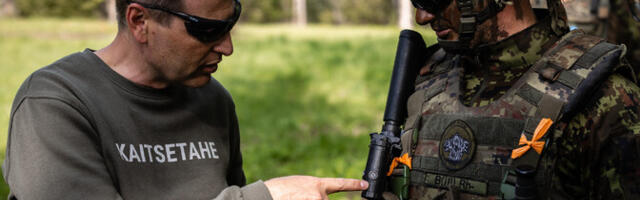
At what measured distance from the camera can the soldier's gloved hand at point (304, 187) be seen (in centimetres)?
224

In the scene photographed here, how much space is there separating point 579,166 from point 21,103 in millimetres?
2040

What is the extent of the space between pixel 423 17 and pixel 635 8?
7.78 ft

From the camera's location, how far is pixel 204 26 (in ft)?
7.63

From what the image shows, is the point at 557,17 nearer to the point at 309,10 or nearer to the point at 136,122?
Answer: the point at 136,122

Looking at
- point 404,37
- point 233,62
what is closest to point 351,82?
point 233,62

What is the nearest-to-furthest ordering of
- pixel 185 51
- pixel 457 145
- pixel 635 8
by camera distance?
pixel 185 51, pixel 457 145, pixel 635 8

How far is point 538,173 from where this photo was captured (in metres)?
2.18

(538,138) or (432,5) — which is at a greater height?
(432,5)

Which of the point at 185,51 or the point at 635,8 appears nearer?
the point at 185,51

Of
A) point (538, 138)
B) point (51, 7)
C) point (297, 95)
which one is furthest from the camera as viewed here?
point (51, 7)

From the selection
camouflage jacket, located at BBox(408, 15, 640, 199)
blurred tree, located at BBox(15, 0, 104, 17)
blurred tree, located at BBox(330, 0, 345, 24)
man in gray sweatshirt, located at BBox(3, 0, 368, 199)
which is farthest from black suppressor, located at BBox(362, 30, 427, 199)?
blurred tree, located at BBox(330, 0, 345, 24)

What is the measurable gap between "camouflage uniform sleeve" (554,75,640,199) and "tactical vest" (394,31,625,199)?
0.17ft

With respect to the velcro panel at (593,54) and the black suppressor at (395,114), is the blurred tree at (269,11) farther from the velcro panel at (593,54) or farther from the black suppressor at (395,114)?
the velcro panel at (593,54)

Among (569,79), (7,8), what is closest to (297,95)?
(569,79)
